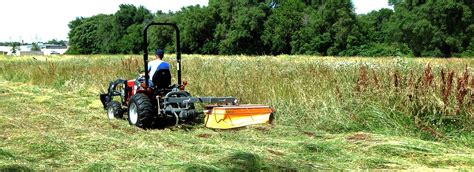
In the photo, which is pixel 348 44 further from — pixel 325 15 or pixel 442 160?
pixel 442 160

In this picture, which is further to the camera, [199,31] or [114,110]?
[199,31]

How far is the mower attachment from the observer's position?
860cm

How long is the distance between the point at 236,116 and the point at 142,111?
1584mm

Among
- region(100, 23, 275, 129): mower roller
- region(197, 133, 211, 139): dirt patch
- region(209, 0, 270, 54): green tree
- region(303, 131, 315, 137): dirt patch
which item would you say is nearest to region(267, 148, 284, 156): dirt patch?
region(303, 131, 315, 137): dirt patch

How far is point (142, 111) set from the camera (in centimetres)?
885

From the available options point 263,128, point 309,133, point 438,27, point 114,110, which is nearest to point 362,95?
point 309,133

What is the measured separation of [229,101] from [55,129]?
294 cm

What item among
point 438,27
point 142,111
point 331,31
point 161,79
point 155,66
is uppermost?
point 438,27

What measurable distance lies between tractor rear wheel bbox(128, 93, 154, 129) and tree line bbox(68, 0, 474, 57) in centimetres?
4296

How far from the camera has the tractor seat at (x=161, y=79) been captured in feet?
30.3

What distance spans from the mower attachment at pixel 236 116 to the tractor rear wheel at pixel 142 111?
96 cm

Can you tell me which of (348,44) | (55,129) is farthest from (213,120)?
(348,44)

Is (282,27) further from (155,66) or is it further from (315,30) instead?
(155,66)

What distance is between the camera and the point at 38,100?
13.9 meters
